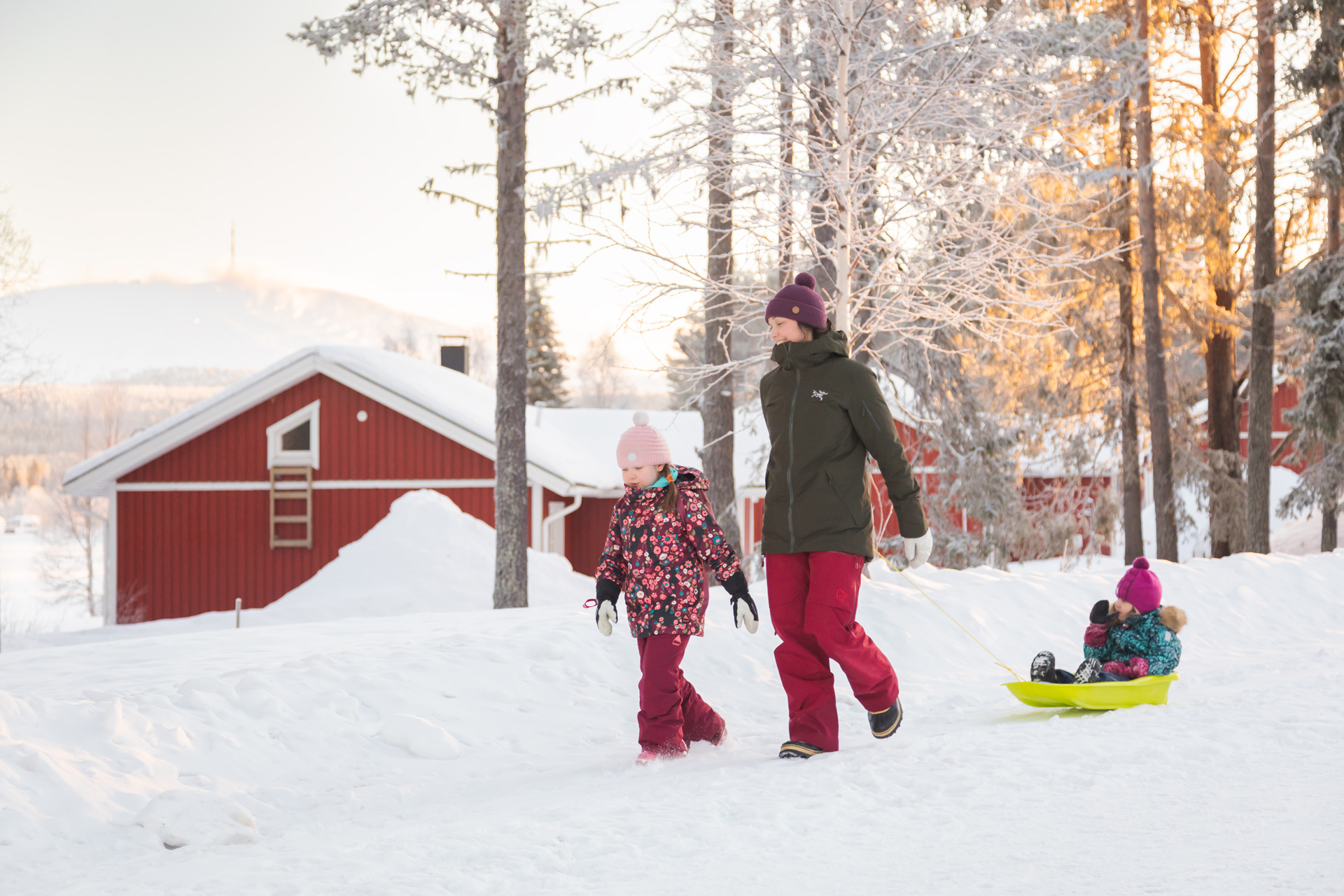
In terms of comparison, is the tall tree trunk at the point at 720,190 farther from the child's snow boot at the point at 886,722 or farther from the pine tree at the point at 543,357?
the pine tree at the point at 543,357

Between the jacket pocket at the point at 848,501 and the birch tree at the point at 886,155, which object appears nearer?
the jacket pocket at the point at 848,501

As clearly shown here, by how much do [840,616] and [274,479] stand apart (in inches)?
690

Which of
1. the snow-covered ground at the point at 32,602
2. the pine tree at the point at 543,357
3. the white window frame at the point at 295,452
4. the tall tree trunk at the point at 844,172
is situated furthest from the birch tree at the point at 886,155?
the pine tree at the point at 543,357

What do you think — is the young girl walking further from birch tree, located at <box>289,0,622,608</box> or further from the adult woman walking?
birch tree, located at <box>289,0,622,608</box>

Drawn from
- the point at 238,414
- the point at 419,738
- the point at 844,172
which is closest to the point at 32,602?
the point at 238,414

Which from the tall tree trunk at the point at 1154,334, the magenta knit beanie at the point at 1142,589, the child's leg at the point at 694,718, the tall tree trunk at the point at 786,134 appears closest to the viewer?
the child's leg at the point at 694,718

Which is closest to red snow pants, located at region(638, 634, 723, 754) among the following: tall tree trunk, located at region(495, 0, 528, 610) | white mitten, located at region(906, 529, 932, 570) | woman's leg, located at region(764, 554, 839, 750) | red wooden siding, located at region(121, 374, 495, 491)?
woman's leg, located at region(764, 554, 839, 750)

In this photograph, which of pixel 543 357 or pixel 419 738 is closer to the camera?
pixel 419 738

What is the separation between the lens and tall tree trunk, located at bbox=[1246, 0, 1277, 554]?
17.1 metres

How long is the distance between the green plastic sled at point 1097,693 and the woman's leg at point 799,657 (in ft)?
4.40

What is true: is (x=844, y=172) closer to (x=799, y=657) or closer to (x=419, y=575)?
(x=799, y=657)

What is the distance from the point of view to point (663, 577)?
474 centimetres

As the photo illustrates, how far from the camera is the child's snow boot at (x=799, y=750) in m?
4.52

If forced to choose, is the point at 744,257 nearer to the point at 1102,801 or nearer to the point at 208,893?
the point at 1102,801
